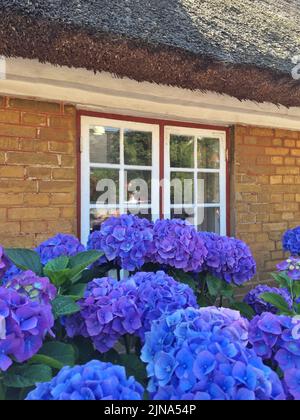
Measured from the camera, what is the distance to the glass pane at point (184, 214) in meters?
3.40

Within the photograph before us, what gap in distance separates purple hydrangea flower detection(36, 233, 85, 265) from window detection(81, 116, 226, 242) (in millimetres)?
1299

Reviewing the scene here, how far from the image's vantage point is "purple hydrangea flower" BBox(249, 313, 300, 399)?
961 mm

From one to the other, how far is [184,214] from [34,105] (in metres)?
1.46

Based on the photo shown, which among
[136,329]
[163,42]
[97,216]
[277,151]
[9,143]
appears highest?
[163,42]

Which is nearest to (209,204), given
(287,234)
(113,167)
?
(287,234)

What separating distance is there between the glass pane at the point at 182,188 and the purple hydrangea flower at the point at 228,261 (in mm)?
1602

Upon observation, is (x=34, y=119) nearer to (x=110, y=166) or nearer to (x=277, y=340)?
(x=110, y=166)

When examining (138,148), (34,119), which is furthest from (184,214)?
(34,119)

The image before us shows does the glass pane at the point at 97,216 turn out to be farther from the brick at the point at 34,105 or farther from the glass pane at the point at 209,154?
the glass pane at the point at 209,154

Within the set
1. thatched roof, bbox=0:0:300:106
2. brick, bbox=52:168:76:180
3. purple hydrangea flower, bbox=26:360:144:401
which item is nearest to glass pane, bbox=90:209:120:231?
brick, bbox=52:168:76:180

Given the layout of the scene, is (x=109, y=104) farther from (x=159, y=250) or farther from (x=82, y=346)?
(x=82, y=346)

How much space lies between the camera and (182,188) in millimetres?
3438

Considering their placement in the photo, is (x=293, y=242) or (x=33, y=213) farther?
(x=293, y=242)
